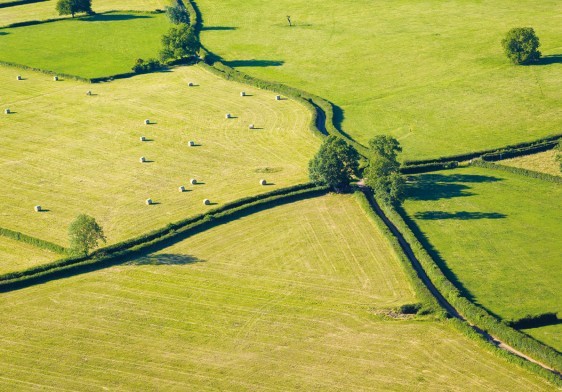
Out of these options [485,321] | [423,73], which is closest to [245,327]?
[485,321]

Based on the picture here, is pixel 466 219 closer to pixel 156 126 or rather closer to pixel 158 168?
pixel 158 168

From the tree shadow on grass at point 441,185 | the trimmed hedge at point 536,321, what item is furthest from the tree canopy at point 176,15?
the trimmed hedge at point 536,321

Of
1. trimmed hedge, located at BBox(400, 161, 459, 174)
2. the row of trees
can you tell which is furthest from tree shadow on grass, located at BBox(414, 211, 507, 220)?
trimmed hedge, located at BBox(400, 161, 459, 174)

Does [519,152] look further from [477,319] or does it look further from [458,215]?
[477,319]

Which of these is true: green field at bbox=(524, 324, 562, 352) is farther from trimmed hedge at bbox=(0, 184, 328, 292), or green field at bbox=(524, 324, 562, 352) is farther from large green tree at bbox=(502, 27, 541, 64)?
large green tree at bbox=(502, 27, 541, 64)

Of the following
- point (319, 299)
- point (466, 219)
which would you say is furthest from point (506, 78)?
point (319, 299)

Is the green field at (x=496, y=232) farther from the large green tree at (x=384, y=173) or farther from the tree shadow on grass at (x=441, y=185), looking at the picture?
the large green tree at (x=384, y=173)
